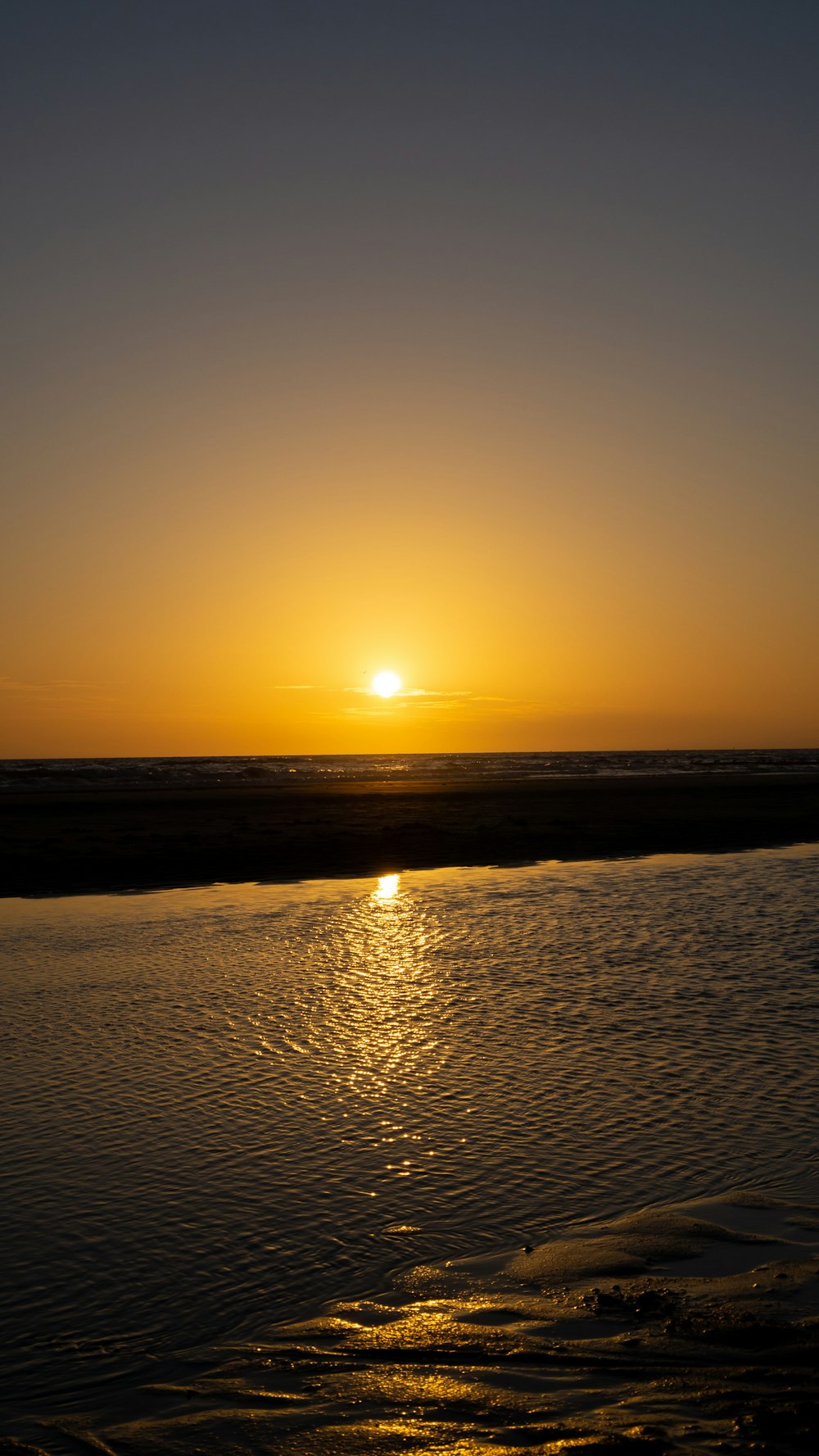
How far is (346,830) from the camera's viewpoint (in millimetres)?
46625

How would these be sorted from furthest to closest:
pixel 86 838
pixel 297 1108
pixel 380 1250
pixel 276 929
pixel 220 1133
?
pixel 86 838 < pixel 276 929 < pixel 297 1108 < pixel 220 1133 < pixel 380 1250

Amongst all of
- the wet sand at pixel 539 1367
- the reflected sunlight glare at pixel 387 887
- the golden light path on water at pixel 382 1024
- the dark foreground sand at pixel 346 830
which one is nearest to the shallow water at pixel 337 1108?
the golden light path on water at pixel 382 1024

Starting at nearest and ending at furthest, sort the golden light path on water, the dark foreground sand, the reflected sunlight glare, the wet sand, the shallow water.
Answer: the wet sand < the shallow water < the golden light path on water < the reflected sunlight glare < the dark foreground sand

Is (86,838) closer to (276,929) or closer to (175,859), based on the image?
(175,859)

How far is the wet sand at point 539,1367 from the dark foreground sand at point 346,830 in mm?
24873

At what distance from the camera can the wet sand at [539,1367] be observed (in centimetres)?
585

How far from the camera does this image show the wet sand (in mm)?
5852

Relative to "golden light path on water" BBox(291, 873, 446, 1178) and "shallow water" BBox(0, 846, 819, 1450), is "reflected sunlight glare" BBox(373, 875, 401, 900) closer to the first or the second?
"golden light path on water" BBox(291, 873, 446, 1178)

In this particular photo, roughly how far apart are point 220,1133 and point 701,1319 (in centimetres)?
543

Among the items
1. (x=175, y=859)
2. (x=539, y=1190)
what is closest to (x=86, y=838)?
(x=175, y=859)

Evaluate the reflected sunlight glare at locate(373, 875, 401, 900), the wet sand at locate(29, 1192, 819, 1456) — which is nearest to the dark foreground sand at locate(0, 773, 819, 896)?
the reflected sunlight glare at locate(373, 875, 401, 900)

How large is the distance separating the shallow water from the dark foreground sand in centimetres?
1258

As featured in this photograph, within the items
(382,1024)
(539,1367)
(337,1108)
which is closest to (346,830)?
(382,1024)

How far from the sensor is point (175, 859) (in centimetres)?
3662
